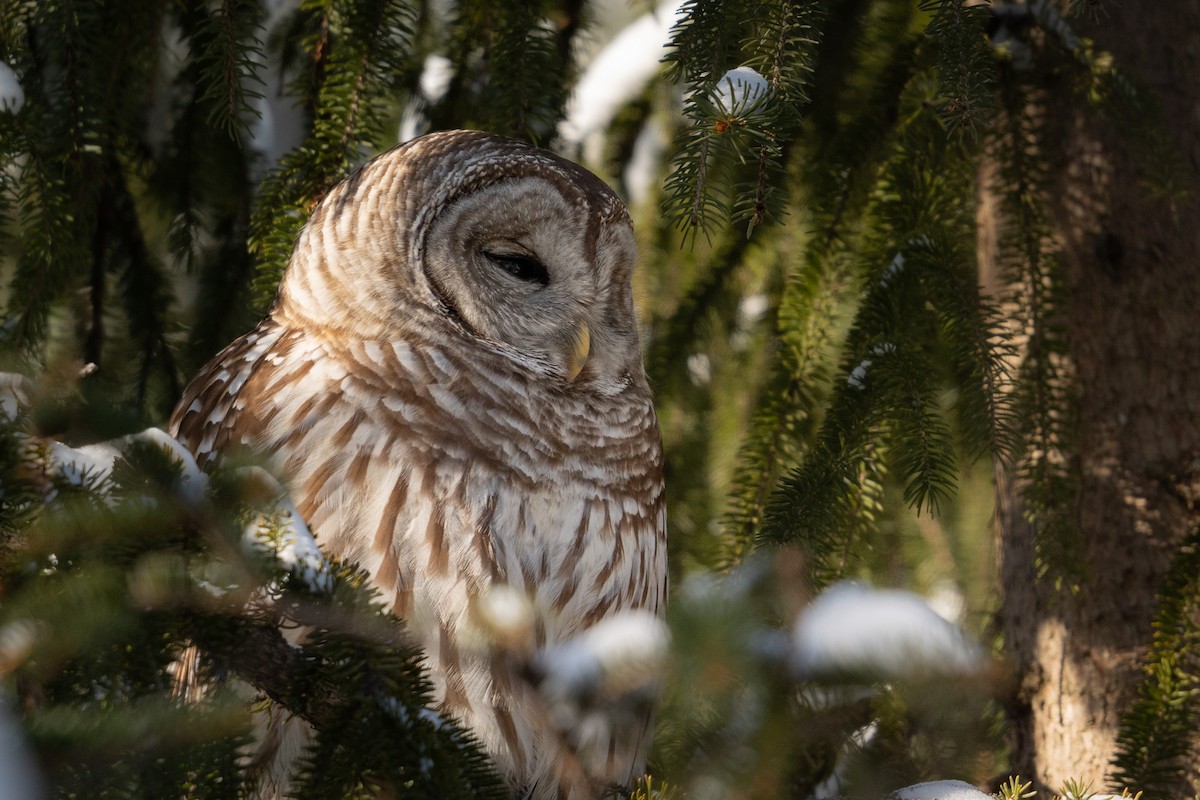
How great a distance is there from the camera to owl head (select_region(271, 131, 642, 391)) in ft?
6.71

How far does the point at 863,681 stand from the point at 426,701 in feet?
1.56

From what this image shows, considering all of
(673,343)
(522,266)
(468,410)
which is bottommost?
(673,343)

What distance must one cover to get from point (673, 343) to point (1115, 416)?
1.07 meters

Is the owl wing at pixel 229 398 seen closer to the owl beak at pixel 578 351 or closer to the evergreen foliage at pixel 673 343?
the evergreen foliage at pixel 673 343

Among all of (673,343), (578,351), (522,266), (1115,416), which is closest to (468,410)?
(578,351)

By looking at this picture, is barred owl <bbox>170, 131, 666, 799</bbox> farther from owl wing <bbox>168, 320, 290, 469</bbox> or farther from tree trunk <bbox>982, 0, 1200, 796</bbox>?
tree trunk <bbox>982, 0, 1200, 796</bbox>

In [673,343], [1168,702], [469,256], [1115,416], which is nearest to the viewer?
[1168,702]

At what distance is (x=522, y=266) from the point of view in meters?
2.26

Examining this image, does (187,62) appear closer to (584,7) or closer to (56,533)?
(584,7)

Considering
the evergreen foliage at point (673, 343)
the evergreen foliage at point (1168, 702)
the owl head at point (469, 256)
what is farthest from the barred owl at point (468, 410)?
the evergreen foliage at point (1168, 702)

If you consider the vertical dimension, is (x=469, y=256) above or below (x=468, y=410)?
above

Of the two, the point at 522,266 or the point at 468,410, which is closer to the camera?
the point at 468,410

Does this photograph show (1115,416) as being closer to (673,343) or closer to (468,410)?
(673,343)

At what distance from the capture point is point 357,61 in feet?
7.37
